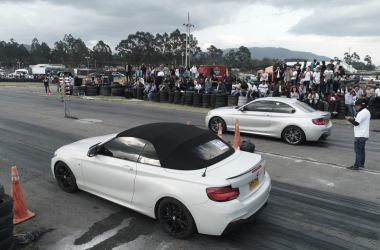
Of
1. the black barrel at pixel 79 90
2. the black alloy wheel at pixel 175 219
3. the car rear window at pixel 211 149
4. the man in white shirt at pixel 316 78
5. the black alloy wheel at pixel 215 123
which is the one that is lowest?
the black alloy wheel at pixel 175 219

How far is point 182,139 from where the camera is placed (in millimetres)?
4422

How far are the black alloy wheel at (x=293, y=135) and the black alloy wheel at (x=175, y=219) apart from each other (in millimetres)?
6458

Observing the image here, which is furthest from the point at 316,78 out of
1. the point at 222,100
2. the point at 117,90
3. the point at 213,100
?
the point at 117,90

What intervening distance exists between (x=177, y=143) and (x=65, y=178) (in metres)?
2.71

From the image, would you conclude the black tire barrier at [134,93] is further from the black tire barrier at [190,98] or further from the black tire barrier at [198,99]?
the black tire barrier at [198,99]

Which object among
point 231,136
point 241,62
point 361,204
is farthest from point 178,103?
point 241,62

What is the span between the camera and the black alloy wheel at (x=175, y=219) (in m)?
3.87

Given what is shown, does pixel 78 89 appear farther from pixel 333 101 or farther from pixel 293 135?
pixel 293 135

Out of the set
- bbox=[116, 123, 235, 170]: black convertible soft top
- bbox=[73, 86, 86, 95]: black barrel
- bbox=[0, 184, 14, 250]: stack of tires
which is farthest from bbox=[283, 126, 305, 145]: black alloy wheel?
bbox=[73, 86, 86, 95]: black barrel

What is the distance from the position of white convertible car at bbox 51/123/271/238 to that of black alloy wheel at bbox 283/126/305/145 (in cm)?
519

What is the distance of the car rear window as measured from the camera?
13.9 feet

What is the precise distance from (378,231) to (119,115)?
13.3 metres

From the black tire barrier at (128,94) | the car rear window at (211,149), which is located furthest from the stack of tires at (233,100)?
the car rear window at (211,149)

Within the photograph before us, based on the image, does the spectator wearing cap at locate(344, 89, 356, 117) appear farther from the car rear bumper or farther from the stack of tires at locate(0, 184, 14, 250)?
the stack of tires at locate(0, 184, 14, 250)
